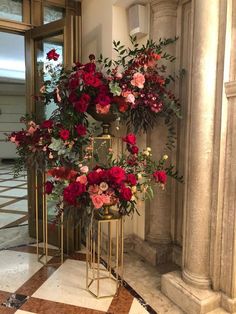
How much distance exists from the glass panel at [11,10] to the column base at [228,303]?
3188mm

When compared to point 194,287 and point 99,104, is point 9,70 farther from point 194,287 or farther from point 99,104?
point 194,287

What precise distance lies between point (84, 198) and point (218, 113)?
1.02 m

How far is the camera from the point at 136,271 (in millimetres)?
2498

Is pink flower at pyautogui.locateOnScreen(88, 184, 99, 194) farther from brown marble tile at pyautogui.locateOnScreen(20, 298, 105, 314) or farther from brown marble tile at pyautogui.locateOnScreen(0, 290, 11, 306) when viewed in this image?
brown marble tile at pyautogui.locateOnScreen(0, 290, 11, 306)

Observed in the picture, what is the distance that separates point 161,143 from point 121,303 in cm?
134

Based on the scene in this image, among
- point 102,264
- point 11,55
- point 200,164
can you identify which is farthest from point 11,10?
point 11,55

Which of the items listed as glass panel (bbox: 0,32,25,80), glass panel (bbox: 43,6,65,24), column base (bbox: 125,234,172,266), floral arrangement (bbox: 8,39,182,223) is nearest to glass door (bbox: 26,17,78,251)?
glass panel (bbox: 43,6,65,24)

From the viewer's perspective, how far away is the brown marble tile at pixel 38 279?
2201 millimetres

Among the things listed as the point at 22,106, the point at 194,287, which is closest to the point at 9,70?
the point at 22,106

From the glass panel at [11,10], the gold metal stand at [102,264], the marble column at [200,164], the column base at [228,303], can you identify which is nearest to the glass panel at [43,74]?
the glass panel at [11,10]

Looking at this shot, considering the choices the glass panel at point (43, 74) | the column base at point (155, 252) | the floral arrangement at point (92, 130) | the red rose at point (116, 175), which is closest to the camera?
the red rose at point (116, 175)

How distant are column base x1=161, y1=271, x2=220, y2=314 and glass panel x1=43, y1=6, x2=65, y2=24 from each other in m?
2.94

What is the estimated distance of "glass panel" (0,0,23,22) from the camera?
10.1 feet

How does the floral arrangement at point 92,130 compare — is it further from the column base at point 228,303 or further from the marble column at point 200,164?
the column base at point 228,303
